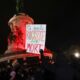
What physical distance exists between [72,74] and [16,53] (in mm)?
24177

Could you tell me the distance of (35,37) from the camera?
1623 cm

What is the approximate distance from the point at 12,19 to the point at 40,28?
76.2 ft

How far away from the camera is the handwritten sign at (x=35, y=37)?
52.9ft

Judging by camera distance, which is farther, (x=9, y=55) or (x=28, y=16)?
(x=28, y=16)

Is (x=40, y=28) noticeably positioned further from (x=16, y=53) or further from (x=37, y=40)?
(x=16, y=53)

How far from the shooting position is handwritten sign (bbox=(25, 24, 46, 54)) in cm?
1611

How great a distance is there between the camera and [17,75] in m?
13.2

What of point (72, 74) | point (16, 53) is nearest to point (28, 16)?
point (16, 53)

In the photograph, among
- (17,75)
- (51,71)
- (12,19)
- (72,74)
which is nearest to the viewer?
(72,74)

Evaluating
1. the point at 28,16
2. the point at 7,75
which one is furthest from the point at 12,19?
the point at 7,75

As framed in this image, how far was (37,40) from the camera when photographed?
16500 millimetres

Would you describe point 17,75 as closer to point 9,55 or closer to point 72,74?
point 72,74

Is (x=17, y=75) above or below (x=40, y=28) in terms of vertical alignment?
below

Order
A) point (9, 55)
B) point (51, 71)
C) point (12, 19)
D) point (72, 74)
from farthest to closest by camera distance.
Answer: point (12, 19) → point (9, 55) → point (51, 71) → point (72, 74)
